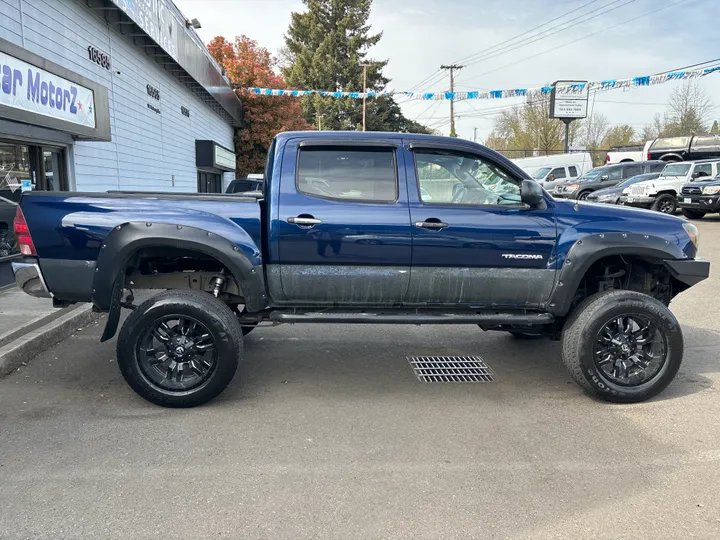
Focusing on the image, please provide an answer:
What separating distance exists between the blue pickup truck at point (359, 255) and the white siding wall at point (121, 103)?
5156 mm

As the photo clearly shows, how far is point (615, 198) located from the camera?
19.7m

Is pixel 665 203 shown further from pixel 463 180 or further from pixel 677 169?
pixel 463 180

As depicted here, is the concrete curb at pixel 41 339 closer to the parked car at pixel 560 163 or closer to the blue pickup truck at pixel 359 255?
the blue pickup truck at pixel 359 255

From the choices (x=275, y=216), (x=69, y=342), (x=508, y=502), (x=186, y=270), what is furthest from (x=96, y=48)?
(x=508, y=502)

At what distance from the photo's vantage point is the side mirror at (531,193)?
13.4ft

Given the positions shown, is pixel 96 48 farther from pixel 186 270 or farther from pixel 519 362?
pixel 519 362

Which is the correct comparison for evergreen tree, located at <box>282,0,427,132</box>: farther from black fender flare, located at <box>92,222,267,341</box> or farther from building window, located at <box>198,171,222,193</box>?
black fender flare, located at <box>92,222,267,341</box>

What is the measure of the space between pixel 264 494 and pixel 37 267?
2.51m

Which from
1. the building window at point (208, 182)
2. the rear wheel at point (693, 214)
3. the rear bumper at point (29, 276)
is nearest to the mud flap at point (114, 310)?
the rear bumper at point (29, 276)

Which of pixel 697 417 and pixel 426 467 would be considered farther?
pixel 697 417

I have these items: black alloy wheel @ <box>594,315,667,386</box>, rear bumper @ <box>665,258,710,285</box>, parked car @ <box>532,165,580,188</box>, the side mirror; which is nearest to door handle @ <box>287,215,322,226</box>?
the side mirror

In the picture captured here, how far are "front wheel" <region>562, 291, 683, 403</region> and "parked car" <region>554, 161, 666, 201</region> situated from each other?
2001 cm

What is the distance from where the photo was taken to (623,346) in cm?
434

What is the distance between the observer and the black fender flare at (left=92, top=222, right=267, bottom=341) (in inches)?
157
